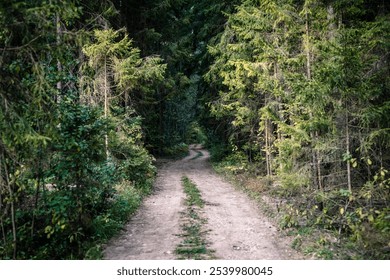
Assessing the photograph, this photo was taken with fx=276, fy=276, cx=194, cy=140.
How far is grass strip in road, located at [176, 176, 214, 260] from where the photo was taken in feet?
21.4

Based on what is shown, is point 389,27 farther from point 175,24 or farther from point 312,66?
point 175,24

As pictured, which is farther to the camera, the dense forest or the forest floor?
the forest floor

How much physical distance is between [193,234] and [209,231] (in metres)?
0.57

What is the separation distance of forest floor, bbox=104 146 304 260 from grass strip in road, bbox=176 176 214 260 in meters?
0.07

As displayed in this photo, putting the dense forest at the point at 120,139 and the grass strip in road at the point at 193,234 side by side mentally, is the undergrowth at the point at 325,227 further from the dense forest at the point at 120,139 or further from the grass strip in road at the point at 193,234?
the grass strip in road at the point at 193,234

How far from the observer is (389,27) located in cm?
773

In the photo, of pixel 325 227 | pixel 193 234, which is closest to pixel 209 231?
pixel 193 234

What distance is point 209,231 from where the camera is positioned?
8156 millimetres

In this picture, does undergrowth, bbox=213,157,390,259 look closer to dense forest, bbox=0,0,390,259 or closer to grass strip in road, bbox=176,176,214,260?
dense forest, bbox=0,0,390,259

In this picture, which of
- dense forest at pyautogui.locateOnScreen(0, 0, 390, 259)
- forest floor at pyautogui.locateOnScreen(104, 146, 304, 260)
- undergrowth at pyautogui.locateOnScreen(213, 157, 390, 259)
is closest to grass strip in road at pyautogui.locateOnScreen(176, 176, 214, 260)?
forest floor at pyautogui.locateOnScreen(104, 146, 304, 260)

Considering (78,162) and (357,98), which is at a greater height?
(357,98)

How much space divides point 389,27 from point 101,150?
8646mm

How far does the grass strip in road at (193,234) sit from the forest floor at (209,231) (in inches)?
2.9

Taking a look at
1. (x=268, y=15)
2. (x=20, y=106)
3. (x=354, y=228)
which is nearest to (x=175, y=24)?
(x=268, y=15)
